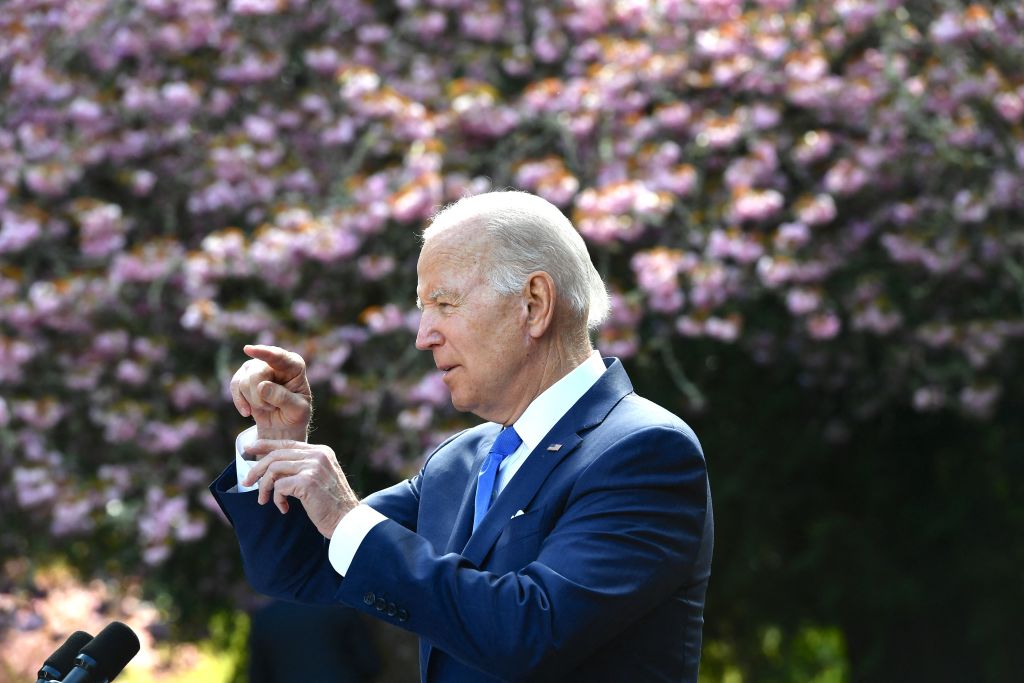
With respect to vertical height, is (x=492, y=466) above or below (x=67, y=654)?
below

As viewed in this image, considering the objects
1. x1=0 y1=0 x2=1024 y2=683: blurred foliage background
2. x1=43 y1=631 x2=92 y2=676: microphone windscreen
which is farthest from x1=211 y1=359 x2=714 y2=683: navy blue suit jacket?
x1=0 y1=0 x2=1024 y2=683: blurred foliage background

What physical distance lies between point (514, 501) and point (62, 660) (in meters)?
0.66

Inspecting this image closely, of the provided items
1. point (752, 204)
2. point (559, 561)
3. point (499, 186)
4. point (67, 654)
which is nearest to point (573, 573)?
point (559, 561)

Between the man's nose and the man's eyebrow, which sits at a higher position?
the man's eyebrow

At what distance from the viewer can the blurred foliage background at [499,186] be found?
6.04 metres

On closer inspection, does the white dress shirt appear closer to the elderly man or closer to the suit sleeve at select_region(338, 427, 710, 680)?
the elderly man

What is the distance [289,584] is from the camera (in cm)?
224

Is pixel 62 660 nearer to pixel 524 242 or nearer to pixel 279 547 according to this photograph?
pixel 279 547

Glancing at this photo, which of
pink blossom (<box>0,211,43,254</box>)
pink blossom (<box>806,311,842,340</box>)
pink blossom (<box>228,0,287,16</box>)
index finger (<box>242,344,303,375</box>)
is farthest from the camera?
pink blossom (<box>228,0,287,16</box>)

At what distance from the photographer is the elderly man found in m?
1.89

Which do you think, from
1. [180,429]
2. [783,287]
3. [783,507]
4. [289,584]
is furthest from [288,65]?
[289,584]

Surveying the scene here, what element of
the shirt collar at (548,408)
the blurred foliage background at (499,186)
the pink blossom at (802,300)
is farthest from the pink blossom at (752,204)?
the shirt collar at (548,408)

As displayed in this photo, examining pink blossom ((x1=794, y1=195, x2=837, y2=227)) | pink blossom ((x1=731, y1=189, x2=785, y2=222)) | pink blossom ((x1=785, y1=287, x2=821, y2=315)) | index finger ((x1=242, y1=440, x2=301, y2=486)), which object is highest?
index finger ((x1=242, y1=440, x2=301, y2=486))

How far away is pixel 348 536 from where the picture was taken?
6.40ft
